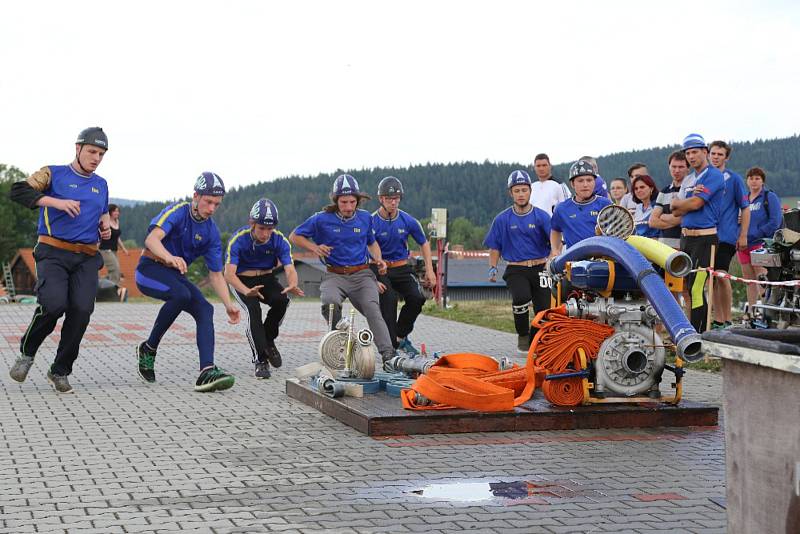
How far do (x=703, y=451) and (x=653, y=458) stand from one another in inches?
18.0

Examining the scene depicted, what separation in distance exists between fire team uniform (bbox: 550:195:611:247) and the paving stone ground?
96.4 inches

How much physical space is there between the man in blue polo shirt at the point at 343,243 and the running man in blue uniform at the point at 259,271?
271 millimetres

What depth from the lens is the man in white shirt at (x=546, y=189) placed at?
1630cm

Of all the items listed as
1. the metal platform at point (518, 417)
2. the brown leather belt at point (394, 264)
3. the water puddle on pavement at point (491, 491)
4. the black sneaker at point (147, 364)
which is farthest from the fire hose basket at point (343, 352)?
the brown leather belt at point (394, 264)

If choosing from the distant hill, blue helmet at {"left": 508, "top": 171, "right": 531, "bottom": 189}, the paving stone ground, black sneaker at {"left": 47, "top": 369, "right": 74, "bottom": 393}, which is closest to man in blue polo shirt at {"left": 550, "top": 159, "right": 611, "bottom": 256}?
blue helmet at {"left": 508, "top": 171, "right": 531, "bottom": 189}

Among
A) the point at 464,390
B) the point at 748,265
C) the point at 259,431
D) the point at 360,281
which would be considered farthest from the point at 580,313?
the point at 748,265

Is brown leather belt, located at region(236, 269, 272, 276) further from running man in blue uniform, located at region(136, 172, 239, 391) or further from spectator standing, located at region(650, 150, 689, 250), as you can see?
spectator standing, located at region(650, 150, 689, 250)

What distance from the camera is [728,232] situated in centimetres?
1370

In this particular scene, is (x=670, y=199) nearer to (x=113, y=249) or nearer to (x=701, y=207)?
(x=701, y=207)

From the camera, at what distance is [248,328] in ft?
40.5

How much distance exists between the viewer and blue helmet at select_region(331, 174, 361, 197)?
12492 millimetres

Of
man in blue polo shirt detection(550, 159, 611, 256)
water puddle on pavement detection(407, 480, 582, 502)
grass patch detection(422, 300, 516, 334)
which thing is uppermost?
man in blue polo shirt detection(550, 159, 611, 256)

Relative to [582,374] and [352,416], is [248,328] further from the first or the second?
[582,374]

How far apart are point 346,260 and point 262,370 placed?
57.0 inches
